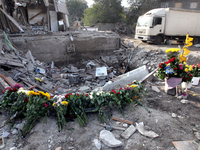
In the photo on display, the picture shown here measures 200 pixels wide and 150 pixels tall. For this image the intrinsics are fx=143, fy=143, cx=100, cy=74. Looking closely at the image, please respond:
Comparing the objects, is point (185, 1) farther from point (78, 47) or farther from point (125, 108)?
point (125, 108)

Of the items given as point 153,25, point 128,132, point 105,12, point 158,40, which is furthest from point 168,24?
point 128,132

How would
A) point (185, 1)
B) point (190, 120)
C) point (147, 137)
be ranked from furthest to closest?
point (185, 1), point (190, 120), point (147, 137)

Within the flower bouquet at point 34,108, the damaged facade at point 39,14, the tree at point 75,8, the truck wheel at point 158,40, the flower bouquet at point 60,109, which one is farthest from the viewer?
the tree at point 75,8

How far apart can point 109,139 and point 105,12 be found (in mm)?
21867

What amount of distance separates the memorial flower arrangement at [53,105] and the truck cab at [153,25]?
36.3 ft

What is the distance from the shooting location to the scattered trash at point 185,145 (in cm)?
266

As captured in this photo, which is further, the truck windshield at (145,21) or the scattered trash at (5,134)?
the truck windshield at (145,21)

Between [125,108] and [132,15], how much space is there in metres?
22.1

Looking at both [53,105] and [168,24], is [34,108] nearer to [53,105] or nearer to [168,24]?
[53,105]

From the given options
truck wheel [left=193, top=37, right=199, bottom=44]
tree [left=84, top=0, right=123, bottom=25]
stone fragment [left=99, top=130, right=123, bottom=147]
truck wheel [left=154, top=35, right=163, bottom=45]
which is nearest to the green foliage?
tree [left=84, top=0, right=123, bottom=25]

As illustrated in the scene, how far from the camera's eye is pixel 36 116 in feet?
10.5

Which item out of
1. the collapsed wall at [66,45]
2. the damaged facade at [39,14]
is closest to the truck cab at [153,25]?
the collapsed wall at [66,45]

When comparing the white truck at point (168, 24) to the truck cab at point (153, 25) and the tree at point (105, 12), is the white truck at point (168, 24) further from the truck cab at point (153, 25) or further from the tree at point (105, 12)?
the tree at point (105, 12)

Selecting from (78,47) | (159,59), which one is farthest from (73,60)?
(159,59)
